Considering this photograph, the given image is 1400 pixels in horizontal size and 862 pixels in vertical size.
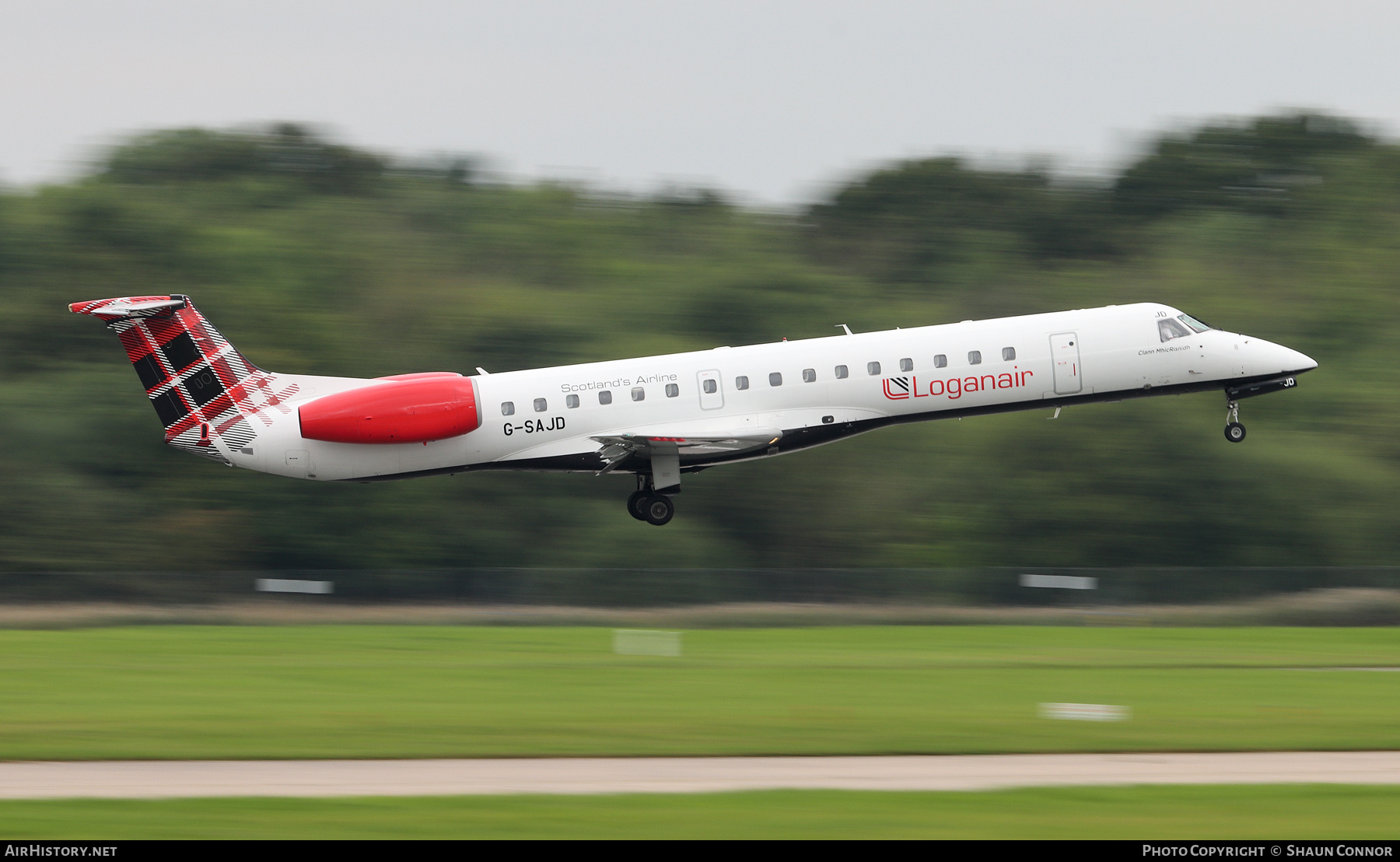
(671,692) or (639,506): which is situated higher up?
(639,506)

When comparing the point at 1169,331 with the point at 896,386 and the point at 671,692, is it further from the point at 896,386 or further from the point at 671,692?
the point at 671,692

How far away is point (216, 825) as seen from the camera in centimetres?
1455

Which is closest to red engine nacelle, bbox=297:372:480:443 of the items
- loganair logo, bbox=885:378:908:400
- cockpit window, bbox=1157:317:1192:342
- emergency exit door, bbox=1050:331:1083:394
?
loganair logo, bbox=885:378:908:400

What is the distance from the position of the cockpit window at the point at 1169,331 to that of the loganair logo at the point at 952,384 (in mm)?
3121

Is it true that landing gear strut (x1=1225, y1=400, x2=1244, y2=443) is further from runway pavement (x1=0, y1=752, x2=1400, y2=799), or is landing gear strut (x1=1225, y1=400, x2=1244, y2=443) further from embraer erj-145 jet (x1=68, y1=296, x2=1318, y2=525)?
runway pavement (x1=0, y1=752, x2=1400, y2=799)

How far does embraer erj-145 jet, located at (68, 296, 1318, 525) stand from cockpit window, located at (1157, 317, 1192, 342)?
1.5 inches

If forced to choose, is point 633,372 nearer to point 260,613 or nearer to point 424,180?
point 260,613

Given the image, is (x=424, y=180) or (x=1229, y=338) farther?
(x=424, y=180)

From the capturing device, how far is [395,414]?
3303 cm

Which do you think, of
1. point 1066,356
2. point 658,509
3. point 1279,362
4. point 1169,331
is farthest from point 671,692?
point 1279,362

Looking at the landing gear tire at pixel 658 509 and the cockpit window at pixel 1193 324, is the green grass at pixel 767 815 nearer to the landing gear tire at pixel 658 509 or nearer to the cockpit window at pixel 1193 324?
the landing gear tire at pixel 658 509

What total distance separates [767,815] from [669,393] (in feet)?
62.6
